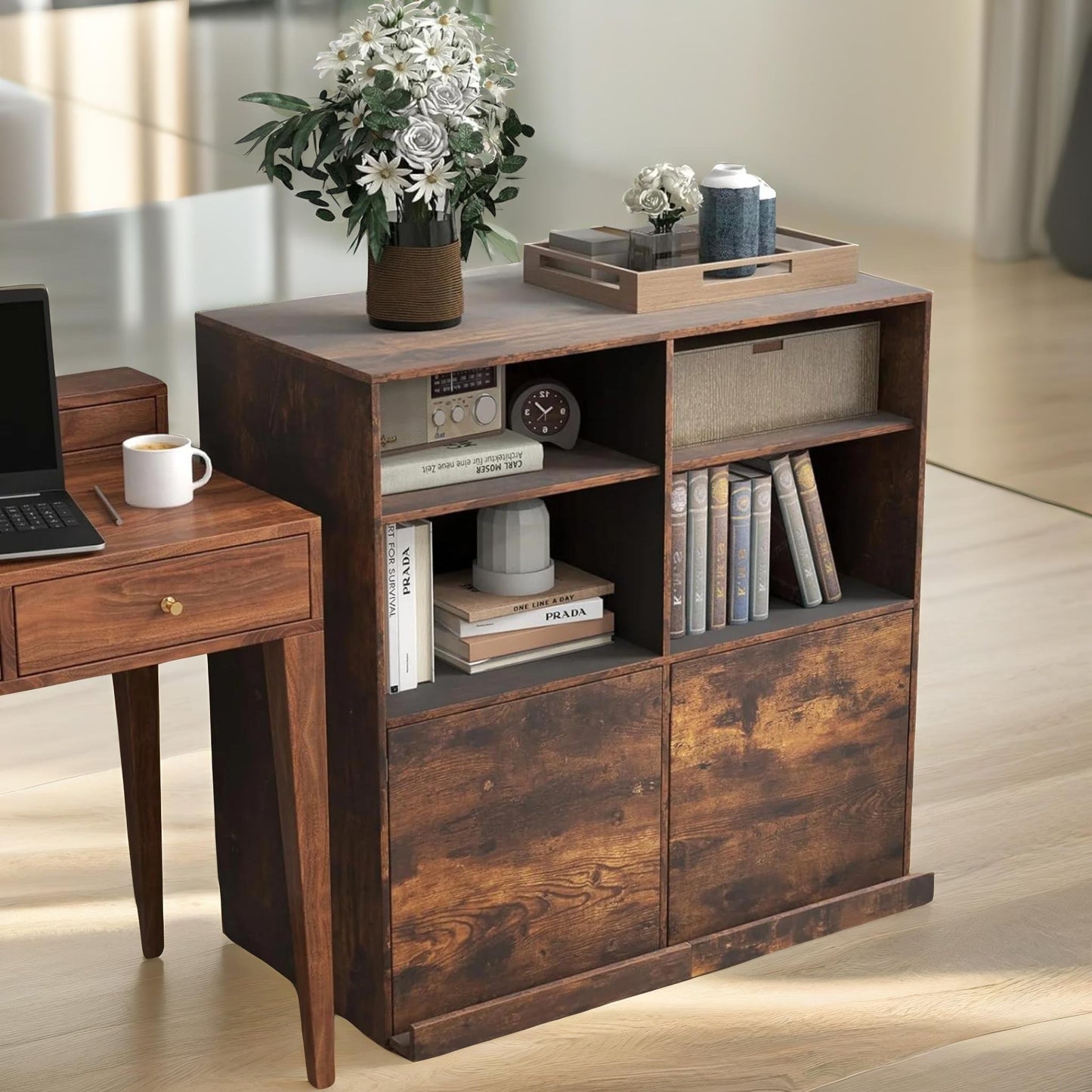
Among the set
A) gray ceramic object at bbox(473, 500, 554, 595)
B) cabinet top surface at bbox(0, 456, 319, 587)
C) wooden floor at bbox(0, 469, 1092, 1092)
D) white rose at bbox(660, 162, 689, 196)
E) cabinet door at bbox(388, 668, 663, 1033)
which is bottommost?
wooden floor at bbox(0, 469, 1092, 1092)

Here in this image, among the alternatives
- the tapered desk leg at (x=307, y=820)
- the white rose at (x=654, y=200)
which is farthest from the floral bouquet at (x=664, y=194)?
the tapered desk leg at (x=307, y=820)

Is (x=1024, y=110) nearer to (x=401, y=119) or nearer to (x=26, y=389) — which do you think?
(x=401, y=119)

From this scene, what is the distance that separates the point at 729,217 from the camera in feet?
9.05

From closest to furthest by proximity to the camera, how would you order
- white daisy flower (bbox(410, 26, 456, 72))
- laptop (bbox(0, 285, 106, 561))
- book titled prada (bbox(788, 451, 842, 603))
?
1. laptop (bbox(0, 285, 106, 561))
2. white daisy flower (bbox(410, 26, 456, 72))
3. book titled prada (bbox(788, 451, 842, 603))

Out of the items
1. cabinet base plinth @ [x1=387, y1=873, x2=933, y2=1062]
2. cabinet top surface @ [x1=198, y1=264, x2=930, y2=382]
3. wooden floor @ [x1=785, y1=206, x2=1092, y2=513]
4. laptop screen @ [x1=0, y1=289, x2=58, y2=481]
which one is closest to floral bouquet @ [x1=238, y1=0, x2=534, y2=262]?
cabinet top surface @ [x1=198, y1=264, x2=930, y2=382]

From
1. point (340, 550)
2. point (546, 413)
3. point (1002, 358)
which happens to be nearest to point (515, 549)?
point (546, 413)

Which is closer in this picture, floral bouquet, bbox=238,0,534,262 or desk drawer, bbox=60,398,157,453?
floral bouquet, bbox=238,0,534,262

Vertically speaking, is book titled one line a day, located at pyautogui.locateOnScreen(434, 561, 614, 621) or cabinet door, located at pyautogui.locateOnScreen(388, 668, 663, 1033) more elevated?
book titled one line a day, located at pyautogui.locateOnScreen(434, 561, 614, 621)

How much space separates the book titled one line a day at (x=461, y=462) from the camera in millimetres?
2494

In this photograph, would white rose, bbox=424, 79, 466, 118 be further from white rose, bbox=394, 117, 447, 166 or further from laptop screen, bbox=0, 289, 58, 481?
laptop screen, bbox=0, 289, 58, 481

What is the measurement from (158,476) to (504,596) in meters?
0.57

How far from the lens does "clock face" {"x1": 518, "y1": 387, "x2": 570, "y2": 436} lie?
8.81 feet

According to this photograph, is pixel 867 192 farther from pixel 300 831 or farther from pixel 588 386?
pixel 300 831

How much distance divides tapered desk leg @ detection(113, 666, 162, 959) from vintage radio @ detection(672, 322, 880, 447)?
0.87m
